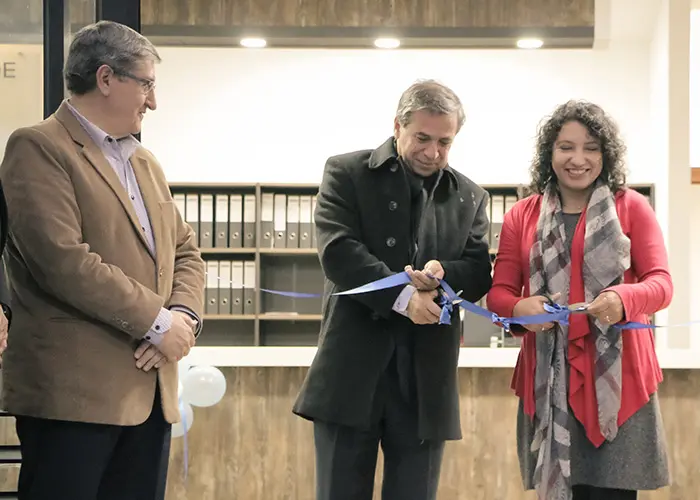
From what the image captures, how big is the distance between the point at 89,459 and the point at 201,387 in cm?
228

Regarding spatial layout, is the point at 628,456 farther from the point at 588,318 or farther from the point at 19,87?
the point at 19,87

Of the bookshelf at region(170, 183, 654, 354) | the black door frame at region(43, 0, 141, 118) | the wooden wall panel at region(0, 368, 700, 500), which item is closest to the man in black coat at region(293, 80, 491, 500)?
the black door frame at region(43, 0, 141, 118)

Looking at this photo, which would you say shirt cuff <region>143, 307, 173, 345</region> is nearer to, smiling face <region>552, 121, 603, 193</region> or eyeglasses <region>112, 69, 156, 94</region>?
eyeglasses <region>112, 69, 156, 94</region>

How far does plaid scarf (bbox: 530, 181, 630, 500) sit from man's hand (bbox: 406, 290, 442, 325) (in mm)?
303

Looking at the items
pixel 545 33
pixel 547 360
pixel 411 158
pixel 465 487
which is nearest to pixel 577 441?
pixel 547 360

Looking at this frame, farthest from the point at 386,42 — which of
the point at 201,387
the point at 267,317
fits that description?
the point at 201,387

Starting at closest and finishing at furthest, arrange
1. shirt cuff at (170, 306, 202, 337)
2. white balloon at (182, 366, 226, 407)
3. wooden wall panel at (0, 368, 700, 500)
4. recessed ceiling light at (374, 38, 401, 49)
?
shirt cuff at (170, 306, 202, 337)
white balloon at (182, 366, 226, 407)
wooden wall panel at (0, 368, 700, 500)
recessed ceiling light at (374, 38, 401, 49)

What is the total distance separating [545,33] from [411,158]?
3.60 m

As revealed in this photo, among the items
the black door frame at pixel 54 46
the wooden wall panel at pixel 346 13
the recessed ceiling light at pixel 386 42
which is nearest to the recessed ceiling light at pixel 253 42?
the wooden wall panel at pixel 346 13

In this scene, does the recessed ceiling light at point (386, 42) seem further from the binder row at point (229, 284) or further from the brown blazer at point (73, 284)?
the brown blazer at point (73, 284)

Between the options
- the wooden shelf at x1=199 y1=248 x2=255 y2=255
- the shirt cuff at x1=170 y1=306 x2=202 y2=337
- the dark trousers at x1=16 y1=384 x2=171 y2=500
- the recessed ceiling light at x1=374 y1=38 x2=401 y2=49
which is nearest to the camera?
the dark trousers at x1=16 y1=384 x2=171 y2=500

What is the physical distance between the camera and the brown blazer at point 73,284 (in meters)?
1.94

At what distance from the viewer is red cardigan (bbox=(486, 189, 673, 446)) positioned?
7.64 ft

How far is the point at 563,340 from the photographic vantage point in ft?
7.89
